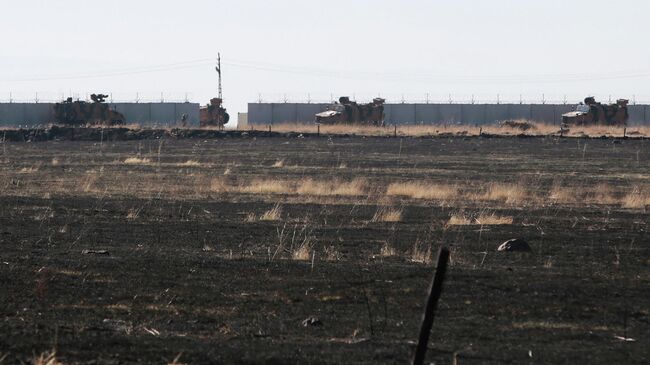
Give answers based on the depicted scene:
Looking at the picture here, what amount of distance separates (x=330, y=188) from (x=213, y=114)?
76364mm

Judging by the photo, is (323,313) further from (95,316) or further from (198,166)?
(198,166)

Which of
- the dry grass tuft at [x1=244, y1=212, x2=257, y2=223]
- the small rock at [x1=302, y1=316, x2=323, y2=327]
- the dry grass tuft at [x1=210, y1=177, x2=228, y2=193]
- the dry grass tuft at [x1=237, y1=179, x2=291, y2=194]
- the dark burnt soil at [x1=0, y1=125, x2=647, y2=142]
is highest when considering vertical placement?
the small rock at [x1=302, y1=316, x2=323, y2=327]

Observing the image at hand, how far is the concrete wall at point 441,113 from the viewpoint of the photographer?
123812 millimetres

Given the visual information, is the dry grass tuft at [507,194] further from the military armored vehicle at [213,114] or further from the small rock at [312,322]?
the military armored vehicle at [213,114]

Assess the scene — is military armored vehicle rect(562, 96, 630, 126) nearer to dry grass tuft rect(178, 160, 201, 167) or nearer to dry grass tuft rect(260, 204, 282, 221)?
dry grass tuft rect(178, 160, 201, 167)

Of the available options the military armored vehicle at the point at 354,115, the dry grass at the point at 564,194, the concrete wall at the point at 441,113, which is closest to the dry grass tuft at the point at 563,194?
the dry grass at the point at 564,194

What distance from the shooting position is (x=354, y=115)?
107500 millimetres

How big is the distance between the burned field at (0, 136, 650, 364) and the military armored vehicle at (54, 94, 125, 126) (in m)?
64.1

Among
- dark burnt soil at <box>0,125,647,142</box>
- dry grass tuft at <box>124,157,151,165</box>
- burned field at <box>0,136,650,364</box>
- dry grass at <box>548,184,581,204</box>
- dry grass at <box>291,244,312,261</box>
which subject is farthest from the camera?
dark burnt soil at <box>0,125,647,142</box>

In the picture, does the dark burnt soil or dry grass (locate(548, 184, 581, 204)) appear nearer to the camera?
dry grass (locate(548, 184, 581, 204))

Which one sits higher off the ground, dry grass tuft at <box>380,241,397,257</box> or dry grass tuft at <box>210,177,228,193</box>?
dry grass tuft at <box>380,241,397,257</box>

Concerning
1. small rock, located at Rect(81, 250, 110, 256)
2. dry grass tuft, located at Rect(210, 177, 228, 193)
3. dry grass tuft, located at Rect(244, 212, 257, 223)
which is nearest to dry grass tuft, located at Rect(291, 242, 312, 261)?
small rock, located at Rect(81, 250, 110, 256)

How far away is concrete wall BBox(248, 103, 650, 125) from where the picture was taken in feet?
406

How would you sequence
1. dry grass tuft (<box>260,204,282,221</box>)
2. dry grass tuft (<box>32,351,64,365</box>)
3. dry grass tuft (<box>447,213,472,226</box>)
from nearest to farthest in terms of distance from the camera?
1. dry grass tuft (<box>32,351,64,365</box>)
2. dry grass tuft (<box>447,213,472,226</box>)
3. dry grass tuft (<box>260,204,282,221</box>)
